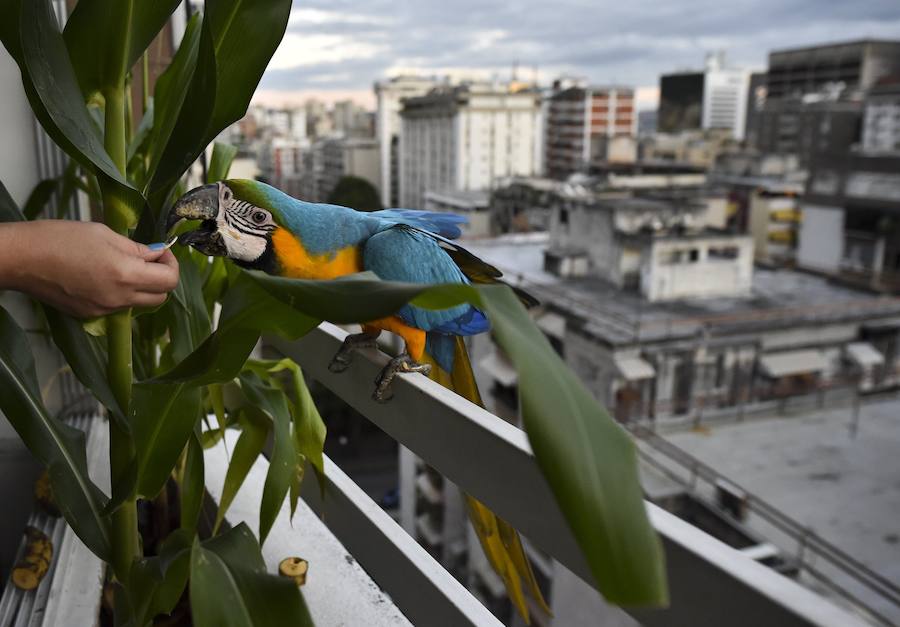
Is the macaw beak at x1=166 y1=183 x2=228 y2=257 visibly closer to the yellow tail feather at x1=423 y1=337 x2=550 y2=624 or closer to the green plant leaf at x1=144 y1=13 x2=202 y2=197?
the green plant leaf at x1=144 y1=13 x2=202 y2=197

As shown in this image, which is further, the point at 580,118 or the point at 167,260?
the point at 580,118

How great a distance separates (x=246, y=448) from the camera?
2.98 ft

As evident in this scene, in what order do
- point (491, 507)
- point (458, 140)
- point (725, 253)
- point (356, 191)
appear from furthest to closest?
point (458, 140), point (356, 191), point (725, 253), point (491, 507)

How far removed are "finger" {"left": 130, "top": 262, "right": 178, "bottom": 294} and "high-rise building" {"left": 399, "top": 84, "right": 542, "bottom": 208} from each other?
16.6 metres

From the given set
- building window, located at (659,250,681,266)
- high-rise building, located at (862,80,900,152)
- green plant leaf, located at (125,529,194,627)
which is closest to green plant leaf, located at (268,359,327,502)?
green plant leaf, located at (125,529,194,627)

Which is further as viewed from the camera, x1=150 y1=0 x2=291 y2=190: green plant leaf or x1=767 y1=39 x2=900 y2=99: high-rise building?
x1=767 y1=39 x2=900 y2=99: high-rise building

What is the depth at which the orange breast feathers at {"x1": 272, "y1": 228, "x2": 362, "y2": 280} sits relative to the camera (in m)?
0.78

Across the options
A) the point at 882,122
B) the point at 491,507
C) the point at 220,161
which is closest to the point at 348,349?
the point at 491,507

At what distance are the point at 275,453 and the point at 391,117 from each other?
74.4 feet

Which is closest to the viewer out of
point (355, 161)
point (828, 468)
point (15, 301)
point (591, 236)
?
point (15, 301)

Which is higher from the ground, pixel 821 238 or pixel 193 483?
pixel 193 483

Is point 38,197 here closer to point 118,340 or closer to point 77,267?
point 118,340

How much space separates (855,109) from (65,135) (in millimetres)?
15365

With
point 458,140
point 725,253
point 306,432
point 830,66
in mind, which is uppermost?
point 830,66
